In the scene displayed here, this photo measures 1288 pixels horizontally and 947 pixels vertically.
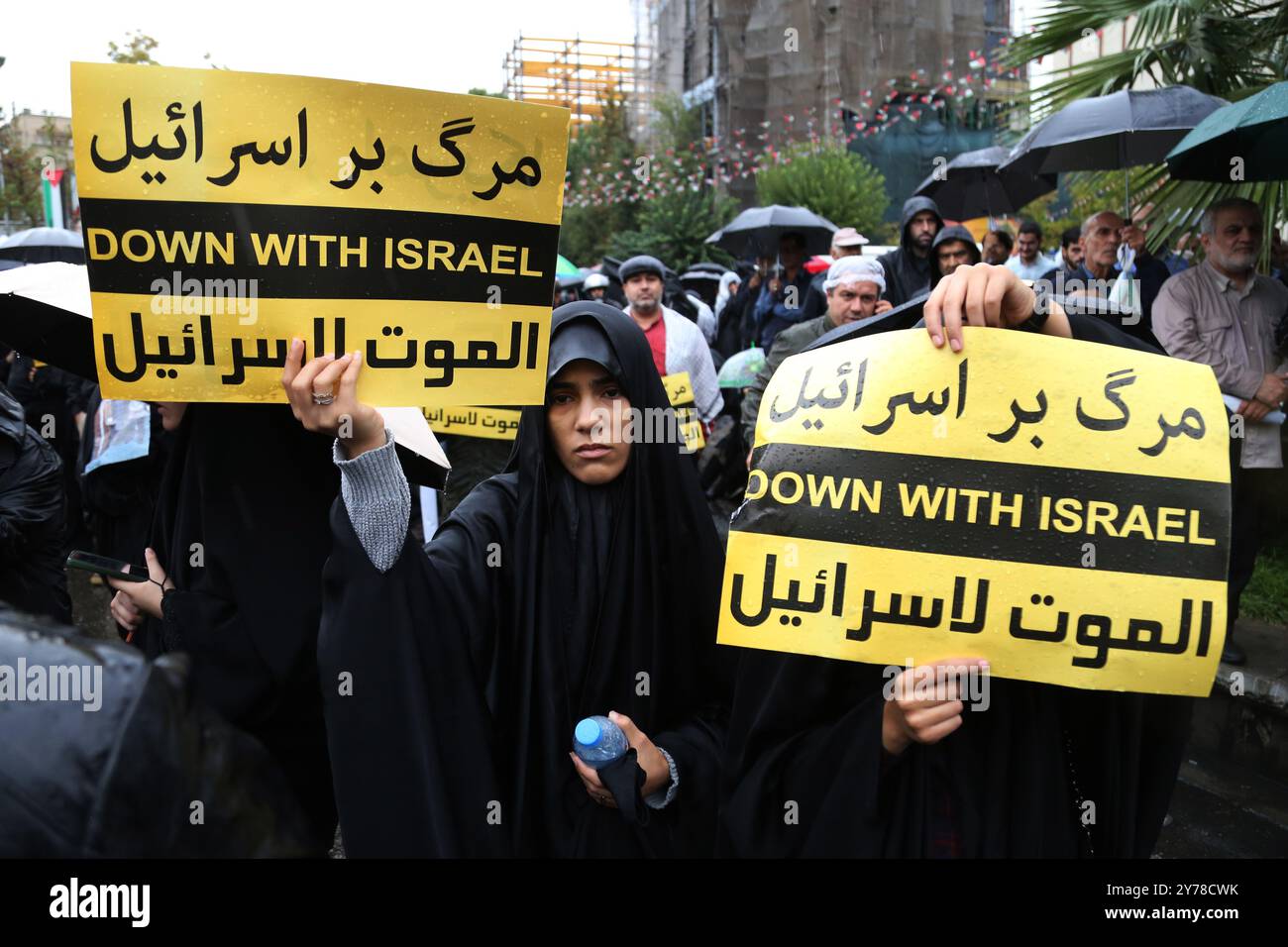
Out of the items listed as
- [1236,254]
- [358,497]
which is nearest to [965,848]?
[358,497]

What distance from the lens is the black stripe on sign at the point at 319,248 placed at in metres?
1.85

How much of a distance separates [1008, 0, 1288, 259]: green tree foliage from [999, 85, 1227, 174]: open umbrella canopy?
0.39 metres

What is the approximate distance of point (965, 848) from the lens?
170 cm

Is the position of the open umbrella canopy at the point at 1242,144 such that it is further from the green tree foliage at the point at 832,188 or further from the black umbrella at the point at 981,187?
the green tree foliage at the point at 832,188

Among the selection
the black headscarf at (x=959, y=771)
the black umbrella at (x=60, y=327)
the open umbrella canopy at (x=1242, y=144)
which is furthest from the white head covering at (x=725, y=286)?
the black headscarf at (x=959, y=771)

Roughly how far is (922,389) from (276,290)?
43.6 inches

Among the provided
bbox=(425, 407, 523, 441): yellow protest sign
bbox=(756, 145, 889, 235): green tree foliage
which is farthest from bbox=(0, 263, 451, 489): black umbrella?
bbox=(756, 145, 889, 235): green tree foliage

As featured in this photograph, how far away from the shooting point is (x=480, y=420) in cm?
496

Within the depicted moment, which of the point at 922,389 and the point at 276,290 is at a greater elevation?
the point at 276,290

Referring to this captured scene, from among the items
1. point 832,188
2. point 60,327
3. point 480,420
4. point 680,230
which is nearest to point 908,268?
point 480,420
